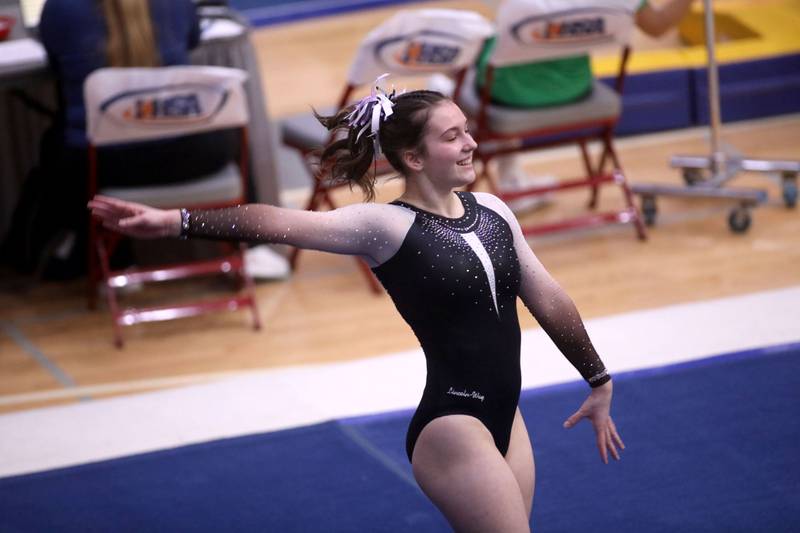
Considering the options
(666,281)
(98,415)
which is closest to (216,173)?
(98,415)

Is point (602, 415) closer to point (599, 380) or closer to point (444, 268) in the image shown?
point (599, 380)

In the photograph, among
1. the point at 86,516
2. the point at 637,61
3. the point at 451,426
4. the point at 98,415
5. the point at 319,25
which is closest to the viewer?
the point at 451,426

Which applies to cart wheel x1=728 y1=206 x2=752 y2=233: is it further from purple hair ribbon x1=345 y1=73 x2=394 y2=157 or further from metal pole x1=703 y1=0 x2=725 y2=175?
purple hair ribbon x1=345 y1=73 x2=394 y2=157

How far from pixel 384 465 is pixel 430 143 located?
1307 millimetres

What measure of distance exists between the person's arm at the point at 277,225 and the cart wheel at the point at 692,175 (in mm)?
3630

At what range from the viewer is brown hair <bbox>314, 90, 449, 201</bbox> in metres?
2.45

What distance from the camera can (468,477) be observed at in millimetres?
2346

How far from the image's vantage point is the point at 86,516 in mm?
3328

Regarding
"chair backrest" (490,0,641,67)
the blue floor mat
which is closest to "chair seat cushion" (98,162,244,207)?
"chair backrest" (490,0,641,67)

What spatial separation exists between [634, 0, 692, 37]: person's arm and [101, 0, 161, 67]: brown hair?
1979 mm

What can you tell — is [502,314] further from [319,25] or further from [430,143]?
[319,25]

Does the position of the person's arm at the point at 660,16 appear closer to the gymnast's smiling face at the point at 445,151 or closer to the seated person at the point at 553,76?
the seated person at the point at 553,76

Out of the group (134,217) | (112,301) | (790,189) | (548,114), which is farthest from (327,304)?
(134,217)

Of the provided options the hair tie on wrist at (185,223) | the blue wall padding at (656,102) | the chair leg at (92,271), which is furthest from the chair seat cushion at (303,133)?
the hair tie on wrist at (185,223)
